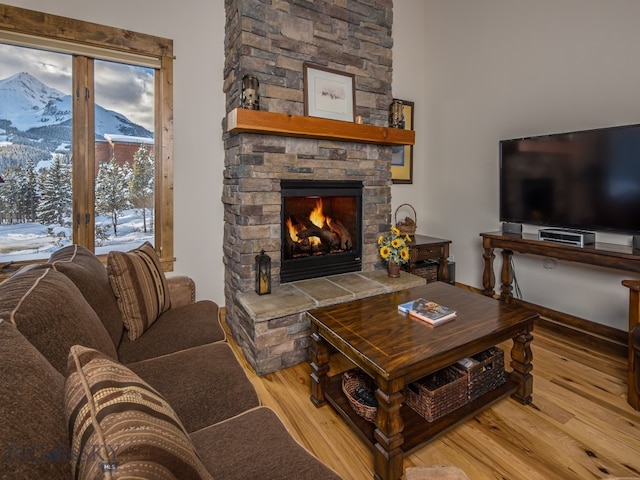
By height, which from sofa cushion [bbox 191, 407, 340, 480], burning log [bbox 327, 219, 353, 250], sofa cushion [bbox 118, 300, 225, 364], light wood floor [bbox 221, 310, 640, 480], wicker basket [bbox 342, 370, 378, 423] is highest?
burning log [bbox 327, 219, 353, 250]

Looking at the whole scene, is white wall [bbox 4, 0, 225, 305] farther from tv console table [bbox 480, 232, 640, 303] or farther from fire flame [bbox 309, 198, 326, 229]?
tv console table [bbox 480, 232, 640, 303]

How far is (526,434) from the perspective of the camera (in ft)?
5.76

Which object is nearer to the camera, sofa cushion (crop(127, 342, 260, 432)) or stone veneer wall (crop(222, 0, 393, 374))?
sofa cushion (crop(127, 342, 260, 432))

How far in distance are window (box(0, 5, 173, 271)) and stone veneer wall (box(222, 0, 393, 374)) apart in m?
0.61

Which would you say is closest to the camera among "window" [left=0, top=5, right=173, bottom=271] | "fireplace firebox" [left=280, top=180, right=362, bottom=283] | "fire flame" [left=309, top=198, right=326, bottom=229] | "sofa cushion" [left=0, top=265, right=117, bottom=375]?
"sofa cushion" [left=0, top=265, right=117, bottom=375]

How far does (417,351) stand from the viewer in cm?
155

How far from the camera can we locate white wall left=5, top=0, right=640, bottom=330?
276 centimetres

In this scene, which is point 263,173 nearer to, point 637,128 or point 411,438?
point 411,438

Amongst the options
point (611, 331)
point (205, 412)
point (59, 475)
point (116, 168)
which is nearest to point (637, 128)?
point (611, 331)

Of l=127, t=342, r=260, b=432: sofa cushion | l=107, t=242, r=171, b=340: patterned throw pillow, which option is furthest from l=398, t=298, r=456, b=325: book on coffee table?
l=107, t=242, r=171, b=340: patterned throw pillow

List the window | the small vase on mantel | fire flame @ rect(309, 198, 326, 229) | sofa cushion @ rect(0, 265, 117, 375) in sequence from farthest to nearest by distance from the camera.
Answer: fire flame @ rect(309, 198, 326, 229) → the small vase on mantel → the window → sofa cushion @ rect(0, 265, 117, 375)

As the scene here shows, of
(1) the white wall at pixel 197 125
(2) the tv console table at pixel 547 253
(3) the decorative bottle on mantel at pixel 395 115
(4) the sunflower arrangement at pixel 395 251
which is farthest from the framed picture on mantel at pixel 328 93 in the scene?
(2) the tv console table at pixel 547 253

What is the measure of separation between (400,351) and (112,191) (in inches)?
105

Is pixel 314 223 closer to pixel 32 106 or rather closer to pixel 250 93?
pixel 250 93
